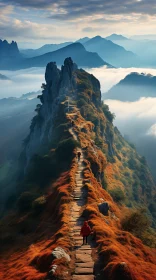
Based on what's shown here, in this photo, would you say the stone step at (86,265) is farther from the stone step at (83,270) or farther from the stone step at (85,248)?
the stone step at (85,248)

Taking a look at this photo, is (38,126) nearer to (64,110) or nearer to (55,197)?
(64,110)

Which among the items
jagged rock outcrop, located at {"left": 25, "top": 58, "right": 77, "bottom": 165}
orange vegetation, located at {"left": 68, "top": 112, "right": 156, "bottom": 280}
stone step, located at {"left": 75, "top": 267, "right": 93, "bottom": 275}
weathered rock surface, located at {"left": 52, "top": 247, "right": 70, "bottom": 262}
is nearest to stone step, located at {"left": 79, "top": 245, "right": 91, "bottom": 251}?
orange vegetation, located at {"left": 68, "top": 112, "right": 156, "bottom": 280}

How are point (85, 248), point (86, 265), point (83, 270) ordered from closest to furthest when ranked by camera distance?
point (83, 270)
point (86, 265)
point (85, 248)

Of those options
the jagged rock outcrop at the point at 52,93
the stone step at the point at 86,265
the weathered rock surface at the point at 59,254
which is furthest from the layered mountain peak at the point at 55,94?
the stone step at the point at 86,265

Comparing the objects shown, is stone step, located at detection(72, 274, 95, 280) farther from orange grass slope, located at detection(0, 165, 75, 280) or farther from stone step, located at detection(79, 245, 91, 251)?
stone step, located at detection(79, 245, 91, 251)

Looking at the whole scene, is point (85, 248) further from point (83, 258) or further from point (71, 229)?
point (71, 229)

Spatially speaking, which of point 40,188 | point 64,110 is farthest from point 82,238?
point 64,110

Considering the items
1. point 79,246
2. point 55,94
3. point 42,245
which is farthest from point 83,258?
point 55,94
